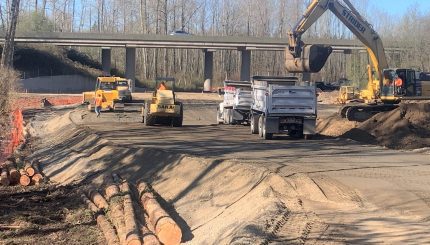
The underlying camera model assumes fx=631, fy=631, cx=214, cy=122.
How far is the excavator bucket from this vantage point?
27781mm

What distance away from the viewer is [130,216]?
11.6 m

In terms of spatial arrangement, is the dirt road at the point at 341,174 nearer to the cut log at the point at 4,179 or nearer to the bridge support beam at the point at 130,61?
the cut log at the point at 4,179

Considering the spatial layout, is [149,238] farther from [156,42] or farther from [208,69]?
[208,69]

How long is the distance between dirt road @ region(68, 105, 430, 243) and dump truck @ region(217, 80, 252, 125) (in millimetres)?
3353

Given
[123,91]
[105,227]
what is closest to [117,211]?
[105,227]

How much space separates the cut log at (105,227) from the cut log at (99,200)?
0.11 m

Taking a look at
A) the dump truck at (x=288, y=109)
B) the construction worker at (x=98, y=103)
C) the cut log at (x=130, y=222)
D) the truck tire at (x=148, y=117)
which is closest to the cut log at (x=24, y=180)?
the cut log at (x=130, y=222)

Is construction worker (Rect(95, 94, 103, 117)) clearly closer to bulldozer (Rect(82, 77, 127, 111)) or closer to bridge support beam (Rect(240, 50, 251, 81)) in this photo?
bulldozer (Rect(82, 77, 127, 111))

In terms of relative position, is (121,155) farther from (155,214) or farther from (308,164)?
(155,214)

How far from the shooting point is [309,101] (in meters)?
23.3

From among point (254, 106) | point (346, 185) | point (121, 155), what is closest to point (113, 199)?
point (346, 185)

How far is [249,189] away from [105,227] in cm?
323

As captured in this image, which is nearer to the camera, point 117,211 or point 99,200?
point 117,211

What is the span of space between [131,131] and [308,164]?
1340cm
